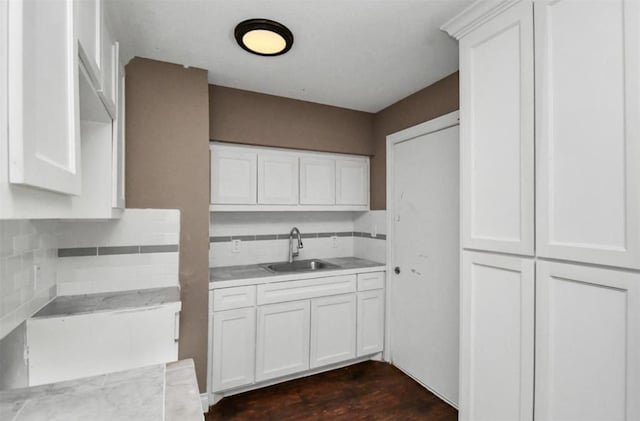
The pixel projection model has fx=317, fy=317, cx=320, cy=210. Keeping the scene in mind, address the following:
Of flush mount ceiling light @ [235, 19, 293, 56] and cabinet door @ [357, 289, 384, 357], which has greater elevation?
flush mount ceiling light @ [235, 19, 293, 56]

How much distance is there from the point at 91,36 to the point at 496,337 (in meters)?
2.01

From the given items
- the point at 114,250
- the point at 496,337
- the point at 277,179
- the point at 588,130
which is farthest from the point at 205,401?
the point at 588,130

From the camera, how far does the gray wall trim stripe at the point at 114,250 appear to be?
1.93 meters

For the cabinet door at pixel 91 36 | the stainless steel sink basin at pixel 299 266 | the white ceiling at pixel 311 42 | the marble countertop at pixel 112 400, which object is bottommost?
the marble countertop at pixel 112 400

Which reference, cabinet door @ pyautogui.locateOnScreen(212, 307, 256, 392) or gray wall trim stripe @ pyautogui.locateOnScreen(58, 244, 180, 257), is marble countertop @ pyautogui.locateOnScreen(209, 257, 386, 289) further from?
gray wall trim stripe @ pyautogui.locateOnScreen(58, 244, 180, 257)

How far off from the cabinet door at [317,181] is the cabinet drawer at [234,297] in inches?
37.1

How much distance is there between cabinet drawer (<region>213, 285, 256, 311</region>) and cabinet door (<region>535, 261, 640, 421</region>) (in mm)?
1798

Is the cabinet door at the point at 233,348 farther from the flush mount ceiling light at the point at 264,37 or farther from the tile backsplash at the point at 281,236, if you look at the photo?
the flush mount ceiling light at the point at 264,37

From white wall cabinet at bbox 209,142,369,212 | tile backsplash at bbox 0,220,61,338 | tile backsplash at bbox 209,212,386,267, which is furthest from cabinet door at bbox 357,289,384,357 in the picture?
tile backsplash at bbox 0,220,61,338

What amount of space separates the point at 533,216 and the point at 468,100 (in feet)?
2.17

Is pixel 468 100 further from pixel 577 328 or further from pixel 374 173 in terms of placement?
pixel 374 173

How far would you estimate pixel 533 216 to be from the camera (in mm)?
1327

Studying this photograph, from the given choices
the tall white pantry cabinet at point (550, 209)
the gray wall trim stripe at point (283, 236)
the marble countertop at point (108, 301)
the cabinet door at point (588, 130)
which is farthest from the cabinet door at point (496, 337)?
the marble countertop at point (108, 301)

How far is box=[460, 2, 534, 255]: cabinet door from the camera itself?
135 centimetres
